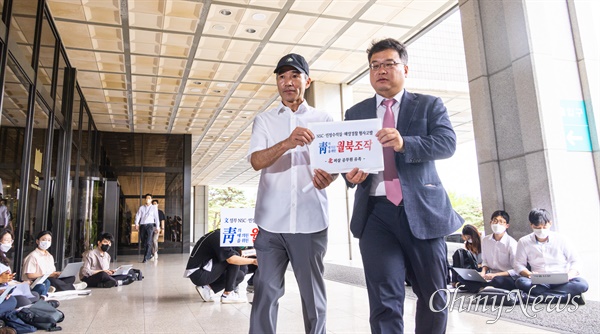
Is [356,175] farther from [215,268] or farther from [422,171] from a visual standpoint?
[215,268]

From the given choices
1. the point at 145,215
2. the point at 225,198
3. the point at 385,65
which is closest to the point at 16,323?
the point at 385,65

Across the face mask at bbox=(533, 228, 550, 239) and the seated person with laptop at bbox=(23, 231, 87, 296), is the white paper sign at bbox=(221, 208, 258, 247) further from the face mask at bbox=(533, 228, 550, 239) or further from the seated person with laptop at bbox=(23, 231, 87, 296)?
the face mask at bbox=(533, 228, 550, 239)

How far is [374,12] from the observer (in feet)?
24.7

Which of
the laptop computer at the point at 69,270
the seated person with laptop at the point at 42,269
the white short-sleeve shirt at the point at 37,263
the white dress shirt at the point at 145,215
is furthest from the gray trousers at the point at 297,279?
the white dress shirt at the point at 145,215

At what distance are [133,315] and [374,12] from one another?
5.99 m

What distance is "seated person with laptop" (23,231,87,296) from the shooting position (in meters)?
4.92

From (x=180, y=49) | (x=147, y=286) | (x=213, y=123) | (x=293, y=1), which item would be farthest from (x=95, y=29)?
(x=213, y=123)

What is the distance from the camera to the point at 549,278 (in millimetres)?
4348

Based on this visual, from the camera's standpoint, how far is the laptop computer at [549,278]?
429cm

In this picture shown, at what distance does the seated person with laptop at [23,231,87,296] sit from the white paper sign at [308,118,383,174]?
4319 mm

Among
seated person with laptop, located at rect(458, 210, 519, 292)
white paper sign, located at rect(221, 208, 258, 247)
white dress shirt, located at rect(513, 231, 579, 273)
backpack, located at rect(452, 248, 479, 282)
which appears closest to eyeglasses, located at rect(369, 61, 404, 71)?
white paper sign, located at rect(221, 208, 258, 247)

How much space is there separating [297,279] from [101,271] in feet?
18.7

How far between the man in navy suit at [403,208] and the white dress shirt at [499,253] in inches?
145

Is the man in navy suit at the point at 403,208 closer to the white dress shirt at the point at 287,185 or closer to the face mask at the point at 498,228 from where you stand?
the white dress shirt at the point at 287,185
